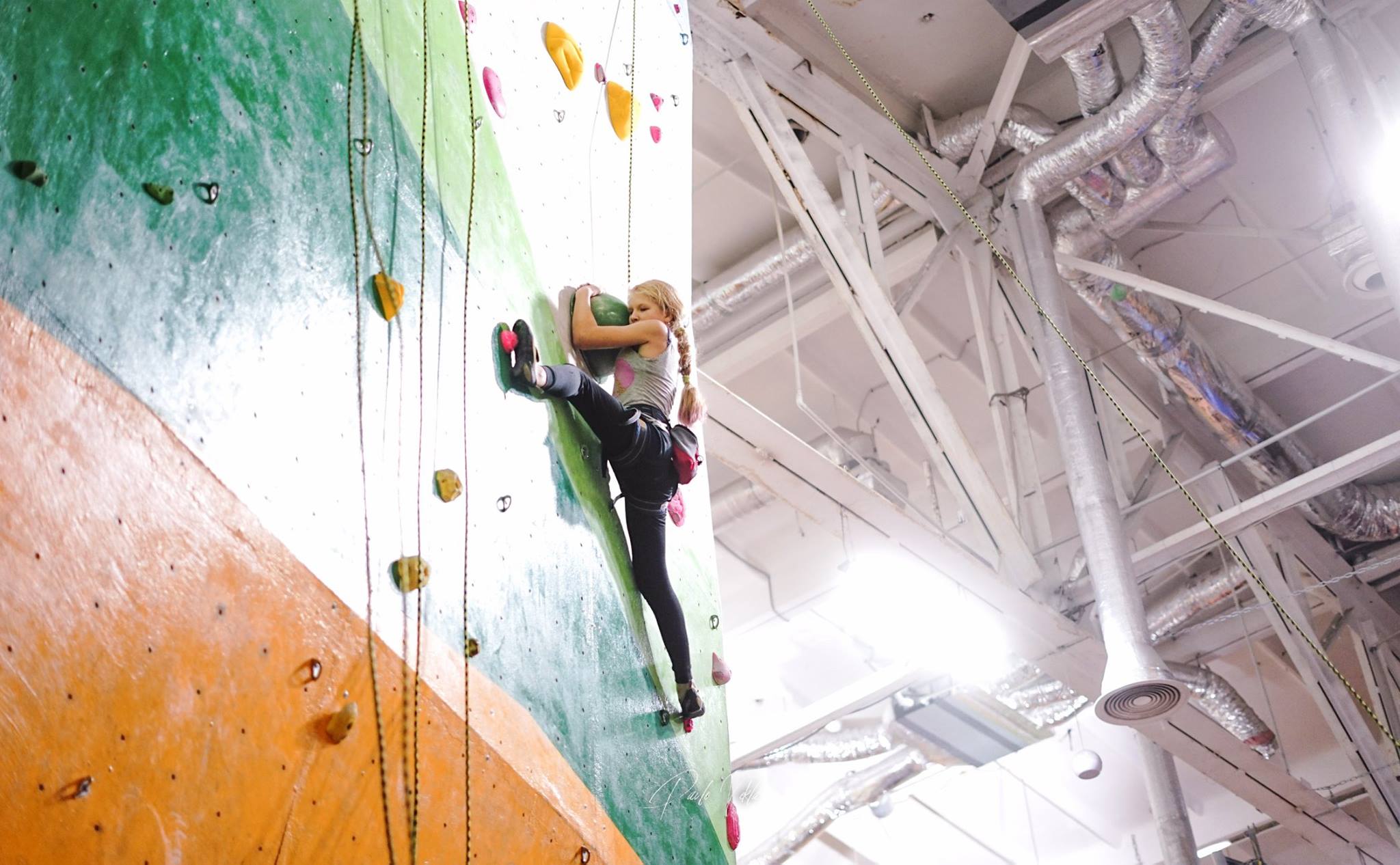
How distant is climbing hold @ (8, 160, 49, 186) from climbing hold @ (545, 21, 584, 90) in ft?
5.62

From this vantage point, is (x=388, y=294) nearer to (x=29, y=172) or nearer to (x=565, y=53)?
(x=29, y=172)

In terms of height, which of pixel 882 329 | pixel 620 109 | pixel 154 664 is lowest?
pixel 154 664

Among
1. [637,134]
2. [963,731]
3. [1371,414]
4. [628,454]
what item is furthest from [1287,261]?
[628,454]

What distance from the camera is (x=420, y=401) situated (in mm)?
2146

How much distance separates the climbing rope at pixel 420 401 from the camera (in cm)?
186

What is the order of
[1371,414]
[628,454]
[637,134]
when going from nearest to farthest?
[628,454]
[637,134]
[1371,414]

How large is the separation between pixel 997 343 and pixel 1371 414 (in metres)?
4.65

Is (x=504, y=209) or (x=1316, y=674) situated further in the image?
(x=1316, y=674)

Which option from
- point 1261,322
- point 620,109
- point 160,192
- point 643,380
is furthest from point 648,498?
point 1261,322

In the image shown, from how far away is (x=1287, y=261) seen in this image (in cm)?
1021

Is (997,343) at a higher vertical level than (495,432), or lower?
higher

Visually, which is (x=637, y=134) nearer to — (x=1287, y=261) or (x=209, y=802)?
(x=209, y=802)

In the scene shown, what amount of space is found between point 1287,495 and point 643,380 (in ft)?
17.9

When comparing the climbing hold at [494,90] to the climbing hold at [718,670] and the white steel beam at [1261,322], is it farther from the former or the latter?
the white steel beam at [1261,322]
